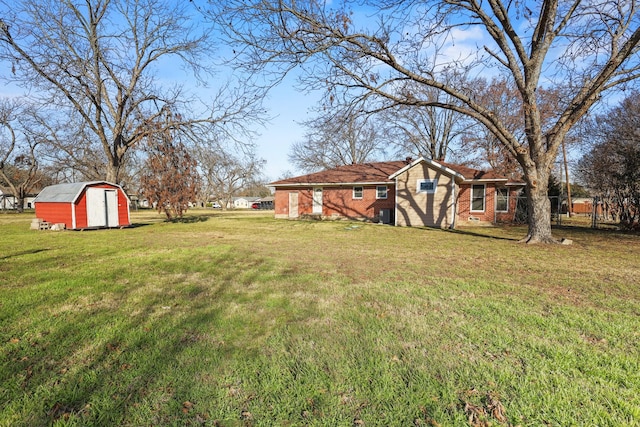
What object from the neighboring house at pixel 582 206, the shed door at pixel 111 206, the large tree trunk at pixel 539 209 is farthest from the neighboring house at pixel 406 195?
the neighboring house at pixel 582 206

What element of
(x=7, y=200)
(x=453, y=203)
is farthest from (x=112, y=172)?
(x=7, y=200)

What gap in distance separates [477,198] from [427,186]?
4.05 m

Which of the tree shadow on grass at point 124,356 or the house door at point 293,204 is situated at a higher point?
the house door at point 293,204

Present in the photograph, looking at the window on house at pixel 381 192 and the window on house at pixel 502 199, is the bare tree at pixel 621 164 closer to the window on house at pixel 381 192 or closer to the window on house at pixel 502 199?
the window on house at pixel 502 199

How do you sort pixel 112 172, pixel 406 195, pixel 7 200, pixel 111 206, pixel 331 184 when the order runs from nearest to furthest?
pixel 111 206 < pixel 406 195 < pixel 112 172 < pixel 331 184 < pixel 7 200

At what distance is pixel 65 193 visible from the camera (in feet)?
52.6

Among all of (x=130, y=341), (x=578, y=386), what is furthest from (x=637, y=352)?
(x=130, y=341)

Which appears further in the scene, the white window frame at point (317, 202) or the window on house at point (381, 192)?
the white window frame at point (317, 202)

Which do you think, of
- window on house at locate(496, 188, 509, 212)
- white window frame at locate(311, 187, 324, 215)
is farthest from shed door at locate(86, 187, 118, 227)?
window on house at locate(496, 188, 509, 212)

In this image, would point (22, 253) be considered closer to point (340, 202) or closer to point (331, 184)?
point (331, 184)

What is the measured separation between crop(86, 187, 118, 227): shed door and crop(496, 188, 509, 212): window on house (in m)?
22.9

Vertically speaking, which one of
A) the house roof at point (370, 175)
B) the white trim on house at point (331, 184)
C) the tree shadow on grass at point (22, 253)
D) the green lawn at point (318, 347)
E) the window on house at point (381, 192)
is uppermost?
the house roof at point (370, 175)

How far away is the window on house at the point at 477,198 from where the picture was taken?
19484 mm

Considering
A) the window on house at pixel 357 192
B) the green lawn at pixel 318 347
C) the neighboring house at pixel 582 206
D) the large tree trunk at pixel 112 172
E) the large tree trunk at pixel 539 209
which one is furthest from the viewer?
the neighboring house at pixel 582 206
